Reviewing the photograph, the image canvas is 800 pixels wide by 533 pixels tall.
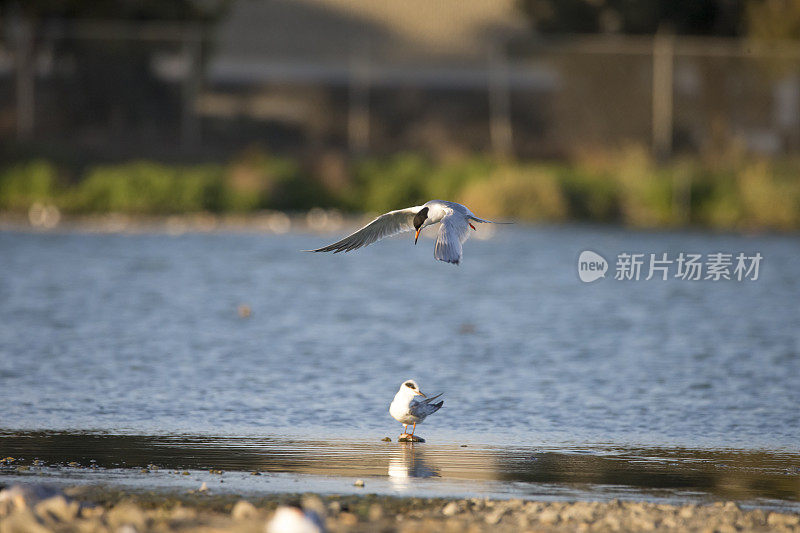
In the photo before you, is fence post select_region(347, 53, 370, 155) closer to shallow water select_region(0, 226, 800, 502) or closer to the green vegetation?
the green vegetation

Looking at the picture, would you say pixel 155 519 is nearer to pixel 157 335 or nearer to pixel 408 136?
pixel 157 335

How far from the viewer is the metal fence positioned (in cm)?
2645

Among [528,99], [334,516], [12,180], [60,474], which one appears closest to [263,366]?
[60,474]

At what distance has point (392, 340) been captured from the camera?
15.1 metres

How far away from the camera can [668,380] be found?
1271cm

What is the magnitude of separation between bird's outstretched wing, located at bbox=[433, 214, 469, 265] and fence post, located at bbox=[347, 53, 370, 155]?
17705 mm

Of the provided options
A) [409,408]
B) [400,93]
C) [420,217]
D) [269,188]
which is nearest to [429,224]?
[420,217]

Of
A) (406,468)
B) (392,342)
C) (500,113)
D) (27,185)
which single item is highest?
(500,113)

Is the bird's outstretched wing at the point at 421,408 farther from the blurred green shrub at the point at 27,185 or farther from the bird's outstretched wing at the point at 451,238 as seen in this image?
the blurred green shrub at the point at 27,185

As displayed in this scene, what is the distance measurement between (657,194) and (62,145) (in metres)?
10.9

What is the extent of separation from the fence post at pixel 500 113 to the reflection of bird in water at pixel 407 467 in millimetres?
17903

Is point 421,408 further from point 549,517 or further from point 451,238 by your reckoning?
point 549,517

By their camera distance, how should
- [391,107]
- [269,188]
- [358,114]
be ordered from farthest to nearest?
[391,107] < [358,114] < [269,188]

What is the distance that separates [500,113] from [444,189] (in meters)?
3.14
